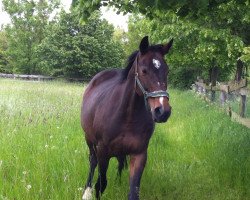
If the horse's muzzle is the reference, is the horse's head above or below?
above

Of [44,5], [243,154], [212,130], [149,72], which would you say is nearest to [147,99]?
[149,72]

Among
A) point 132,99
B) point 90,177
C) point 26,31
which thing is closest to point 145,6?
point 132,99

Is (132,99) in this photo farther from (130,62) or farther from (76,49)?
(76,49)

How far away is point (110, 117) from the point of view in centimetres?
414

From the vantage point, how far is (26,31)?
136 ft

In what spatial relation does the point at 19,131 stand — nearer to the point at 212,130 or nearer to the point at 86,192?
the point at 86,192

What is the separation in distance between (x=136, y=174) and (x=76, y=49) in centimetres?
3211

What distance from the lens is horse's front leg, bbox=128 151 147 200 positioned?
3838mm

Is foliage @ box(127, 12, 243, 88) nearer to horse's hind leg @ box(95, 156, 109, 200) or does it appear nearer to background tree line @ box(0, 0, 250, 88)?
background tree line @ box(0, 0, 250, 88)

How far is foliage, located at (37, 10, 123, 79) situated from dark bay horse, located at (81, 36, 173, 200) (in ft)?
102

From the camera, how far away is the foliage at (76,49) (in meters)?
35.6

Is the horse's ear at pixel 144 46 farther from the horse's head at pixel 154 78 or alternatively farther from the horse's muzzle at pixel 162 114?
the horse's muzzle at pixel 162 114

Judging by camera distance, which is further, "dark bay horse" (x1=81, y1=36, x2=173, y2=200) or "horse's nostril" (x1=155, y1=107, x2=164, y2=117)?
"dark bay horse" (x1=81, y1=36, x2=173, y2=200)

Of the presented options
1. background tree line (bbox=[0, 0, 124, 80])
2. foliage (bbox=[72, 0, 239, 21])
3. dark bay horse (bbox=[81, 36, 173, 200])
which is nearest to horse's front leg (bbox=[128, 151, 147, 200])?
dark bay horse (bbox=[81, 36, 173, 200])
